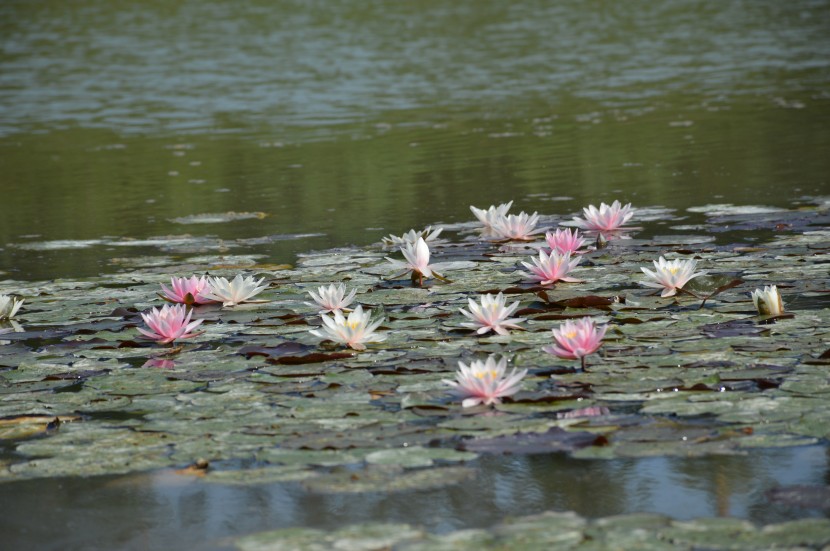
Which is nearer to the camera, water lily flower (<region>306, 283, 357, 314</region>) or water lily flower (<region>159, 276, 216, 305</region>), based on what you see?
water lily flower (<region>306, 283, 357, 314</region>)

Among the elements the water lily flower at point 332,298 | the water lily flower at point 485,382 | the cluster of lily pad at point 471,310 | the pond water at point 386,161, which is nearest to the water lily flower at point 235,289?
the cluster of lily pad at point 471,310

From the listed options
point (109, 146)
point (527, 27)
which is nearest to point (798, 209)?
point (109, 146)

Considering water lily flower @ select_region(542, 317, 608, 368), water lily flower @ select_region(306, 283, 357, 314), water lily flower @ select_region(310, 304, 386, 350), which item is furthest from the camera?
water lily flower @ select_region(306, 283, 357, 314)

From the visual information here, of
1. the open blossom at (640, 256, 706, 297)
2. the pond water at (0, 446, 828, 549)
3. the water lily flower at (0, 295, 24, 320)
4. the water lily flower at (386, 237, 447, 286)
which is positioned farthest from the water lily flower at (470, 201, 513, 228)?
the pond water at (0, 446, 828, 549)

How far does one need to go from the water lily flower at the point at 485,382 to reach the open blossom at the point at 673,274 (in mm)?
1244

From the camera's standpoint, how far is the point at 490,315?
12.8 feet

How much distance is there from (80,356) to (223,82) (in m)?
13.4

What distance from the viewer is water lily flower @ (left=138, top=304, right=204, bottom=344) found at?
13.3 feet

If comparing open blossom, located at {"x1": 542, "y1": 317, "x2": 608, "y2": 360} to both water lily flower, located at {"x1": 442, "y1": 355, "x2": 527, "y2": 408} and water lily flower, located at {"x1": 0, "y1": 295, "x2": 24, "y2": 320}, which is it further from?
water lily flower, located at {"x1": 0, "y1": 295, "x2": 24, "y2": 320}

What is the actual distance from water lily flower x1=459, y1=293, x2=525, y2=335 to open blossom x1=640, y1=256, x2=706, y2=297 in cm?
62

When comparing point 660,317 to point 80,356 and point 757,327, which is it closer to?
point 757,327

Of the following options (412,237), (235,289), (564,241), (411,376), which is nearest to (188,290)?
(235,289)

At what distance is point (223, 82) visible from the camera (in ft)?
55.8

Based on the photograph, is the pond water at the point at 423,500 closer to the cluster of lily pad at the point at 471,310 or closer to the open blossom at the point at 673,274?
the cluster of lily pad at the point at 471,310
